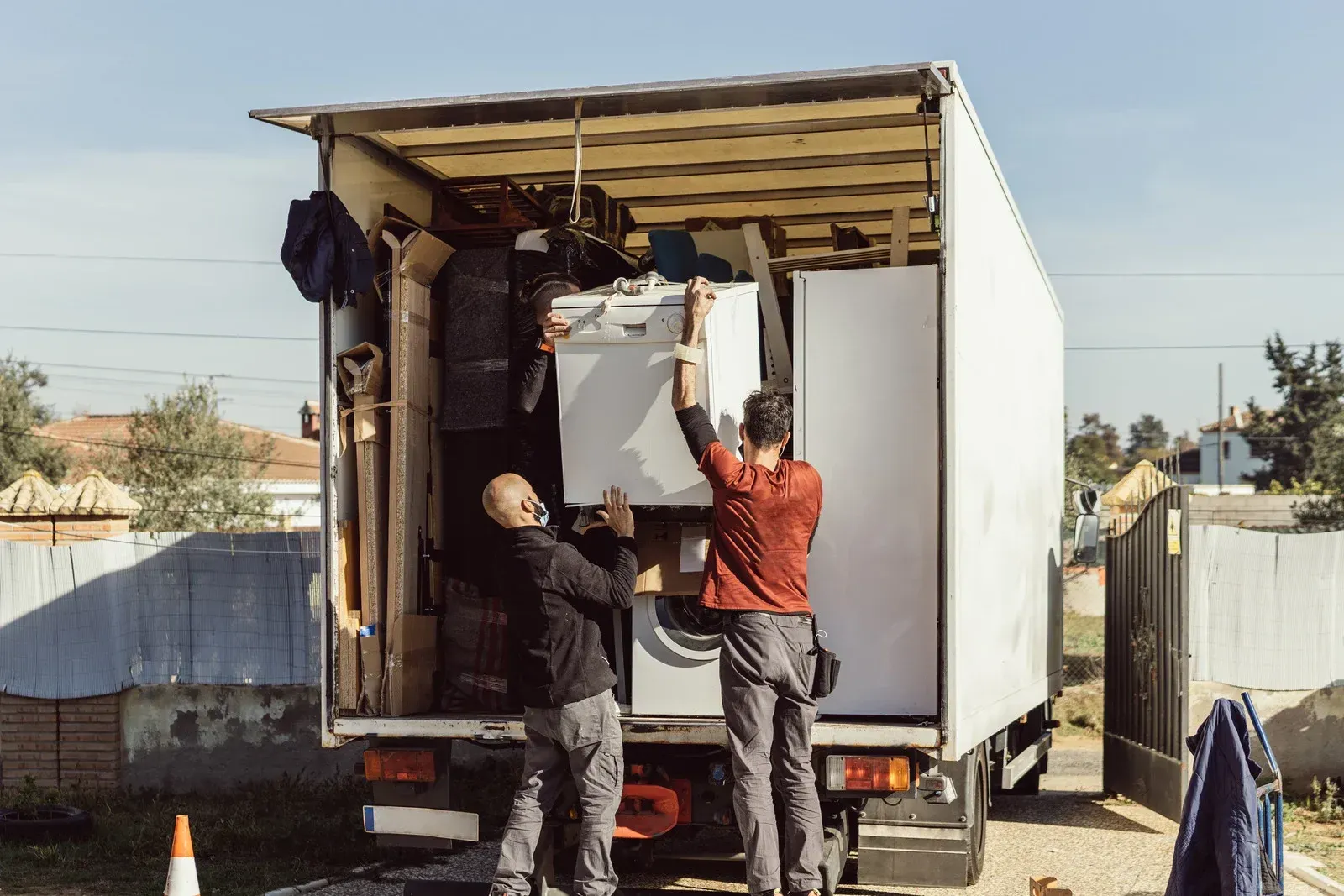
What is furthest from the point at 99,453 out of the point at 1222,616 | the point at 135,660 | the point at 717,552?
the point at 717,552

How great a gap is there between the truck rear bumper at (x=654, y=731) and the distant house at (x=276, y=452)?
23.9 metres

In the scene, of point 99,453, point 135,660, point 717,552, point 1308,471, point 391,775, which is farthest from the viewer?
point 1308,471

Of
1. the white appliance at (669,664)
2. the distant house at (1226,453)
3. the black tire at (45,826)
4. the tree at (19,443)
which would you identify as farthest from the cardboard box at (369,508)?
the distant house at (1226,453)

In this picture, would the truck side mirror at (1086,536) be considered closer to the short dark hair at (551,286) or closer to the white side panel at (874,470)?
the white side panel at (874,470)

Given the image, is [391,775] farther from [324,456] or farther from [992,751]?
[992,751]

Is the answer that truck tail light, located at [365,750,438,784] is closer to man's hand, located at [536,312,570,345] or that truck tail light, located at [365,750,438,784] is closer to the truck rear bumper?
the truck rear bumper

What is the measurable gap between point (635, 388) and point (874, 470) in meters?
0.99

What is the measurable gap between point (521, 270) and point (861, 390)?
1654mm

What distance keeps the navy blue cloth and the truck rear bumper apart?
0.93 meters

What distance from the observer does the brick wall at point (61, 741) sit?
33.4 ft

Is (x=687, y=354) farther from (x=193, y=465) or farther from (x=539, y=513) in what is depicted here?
(x=193, y=465)

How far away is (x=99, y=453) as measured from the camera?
42.5 metres

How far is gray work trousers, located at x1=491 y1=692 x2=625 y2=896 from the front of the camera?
A: 18.8 feet

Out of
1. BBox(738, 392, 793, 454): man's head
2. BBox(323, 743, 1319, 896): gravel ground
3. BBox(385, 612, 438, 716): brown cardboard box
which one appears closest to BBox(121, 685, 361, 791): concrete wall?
BBox(323, 743, 1319, 896): gravel ground
